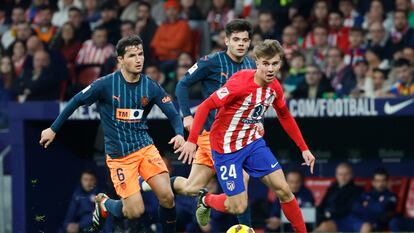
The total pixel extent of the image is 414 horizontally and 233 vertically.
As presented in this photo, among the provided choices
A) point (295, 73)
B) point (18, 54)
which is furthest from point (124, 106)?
point (18, 54)

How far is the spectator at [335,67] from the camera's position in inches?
555

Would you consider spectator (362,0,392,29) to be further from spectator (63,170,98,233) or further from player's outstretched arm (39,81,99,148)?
player's outstretched arm (39,81,99,148)

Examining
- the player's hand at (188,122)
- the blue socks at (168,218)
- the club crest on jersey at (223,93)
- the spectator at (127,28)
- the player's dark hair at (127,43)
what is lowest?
the blue socks at (168,218)

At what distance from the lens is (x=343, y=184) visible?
13.8m

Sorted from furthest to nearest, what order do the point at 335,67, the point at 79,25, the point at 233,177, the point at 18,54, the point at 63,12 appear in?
the point at 63,12 < the point at 18,54 < the point at 79,25 < the point at 335,67 < the point at 233,177

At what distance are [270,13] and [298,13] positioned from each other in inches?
20.6

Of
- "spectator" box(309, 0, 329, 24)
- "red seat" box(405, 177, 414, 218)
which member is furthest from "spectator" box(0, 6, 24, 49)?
"red seat" box(405, 177, 414, 218)

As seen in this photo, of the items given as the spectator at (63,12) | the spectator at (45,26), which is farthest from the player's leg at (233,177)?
the spectator at (63,12)

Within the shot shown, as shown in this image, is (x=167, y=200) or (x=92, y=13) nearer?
(x=167, y=200)

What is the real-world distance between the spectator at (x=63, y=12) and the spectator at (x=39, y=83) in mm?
1574

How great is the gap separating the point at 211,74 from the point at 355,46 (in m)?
4.54

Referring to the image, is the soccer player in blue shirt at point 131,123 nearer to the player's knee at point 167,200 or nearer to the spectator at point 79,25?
the player's knee at point 167,200

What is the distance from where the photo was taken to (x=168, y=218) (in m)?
10.2

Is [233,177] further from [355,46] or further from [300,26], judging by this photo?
[300,26]
